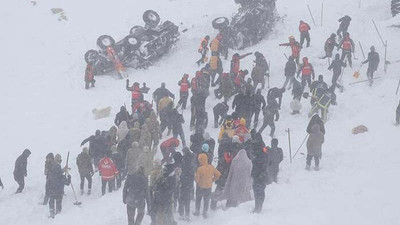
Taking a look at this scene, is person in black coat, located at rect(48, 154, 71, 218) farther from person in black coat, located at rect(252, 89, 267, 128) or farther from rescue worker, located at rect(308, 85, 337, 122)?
rescue worker, located at rect(308, 85, 337, 122)

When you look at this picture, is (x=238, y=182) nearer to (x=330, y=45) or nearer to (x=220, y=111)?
(x=220, y=111)

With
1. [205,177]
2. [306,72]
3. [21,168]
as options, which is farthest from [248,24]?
[205,177]

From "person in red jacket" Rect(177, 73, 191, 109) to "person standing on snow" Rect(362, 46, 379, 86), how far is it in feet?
21.9

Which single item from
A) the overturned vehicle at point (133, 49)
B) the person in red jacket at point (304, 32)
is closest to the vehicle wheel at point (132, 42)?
the overturned vehicle at point (133, 49)

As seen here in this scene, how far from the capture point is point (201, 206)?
1179cm

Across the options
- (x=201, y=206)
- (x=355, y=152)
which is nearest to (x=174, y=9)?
(x=355, y=152)

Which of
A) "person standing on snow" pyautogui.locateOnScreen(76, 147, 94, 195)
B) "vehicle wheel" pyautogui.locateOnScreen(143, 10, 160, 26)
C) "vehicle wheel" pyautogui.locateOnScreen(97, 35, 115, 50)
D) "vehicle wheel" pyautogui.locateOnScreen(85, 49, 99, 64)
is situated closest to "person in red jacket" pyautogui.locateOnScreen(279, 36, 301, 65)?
"vehicle wheel" pyautogui.locateOnScreen(143, 10, 160, 26)

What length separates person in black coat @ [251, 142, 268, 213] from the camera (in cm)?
1050

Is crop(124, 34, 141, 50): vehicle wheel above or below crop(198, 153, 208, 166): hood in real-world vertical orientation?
above

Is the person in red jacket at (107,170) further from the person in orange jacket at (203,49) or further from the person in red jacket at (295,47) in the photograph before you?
the person in orange jacket at (203,49)

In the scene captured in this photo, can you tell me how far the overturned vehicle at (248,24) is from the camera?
74.5 feet

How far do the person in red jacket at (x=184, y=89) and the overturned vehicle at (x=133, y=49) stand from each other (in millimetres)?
5134

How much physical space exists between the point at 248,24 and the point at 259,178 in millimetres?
13592

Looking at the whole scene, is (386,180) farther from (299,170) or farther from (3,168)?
(3,168)
